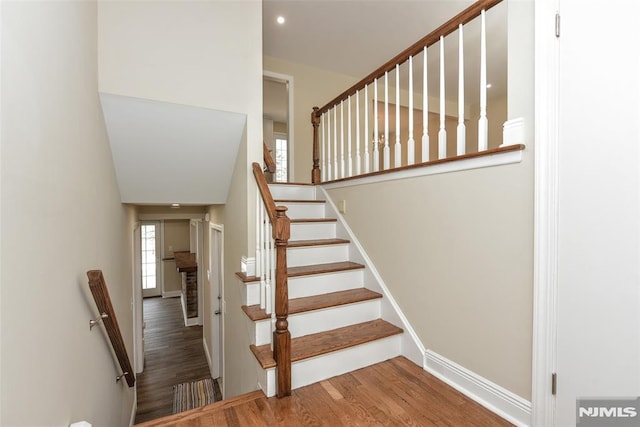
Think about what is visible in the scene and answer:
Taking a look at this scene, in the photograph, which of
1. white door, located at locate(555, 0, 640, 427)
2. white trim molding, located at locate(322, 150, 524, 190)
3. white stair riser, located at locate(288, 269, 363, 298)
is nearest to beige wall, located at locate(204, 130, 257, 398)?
white stair riser, located at locate(288, 269, 363, 298)

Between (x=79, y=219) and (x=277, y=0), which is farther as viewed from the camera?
(x=277, y=0)

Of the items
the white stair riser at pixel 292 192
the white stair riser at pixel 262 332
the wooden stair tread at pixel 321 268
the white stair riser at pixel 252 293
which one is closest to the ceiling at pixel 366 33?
the white stair riser at pixel 292 192

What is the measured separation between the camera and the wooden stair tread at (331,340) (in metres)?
1.87

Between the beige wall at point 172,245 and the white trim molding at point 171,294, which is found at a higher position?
the beige wall at point 172,245

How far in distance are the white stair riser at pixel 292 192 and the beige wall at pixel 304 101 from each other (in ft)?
3.97

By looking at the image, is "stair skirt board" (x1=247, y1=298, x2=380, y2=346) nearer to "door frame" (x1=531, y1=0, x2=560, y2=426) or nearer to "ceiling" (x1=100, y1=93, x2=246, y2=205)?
"door frame" (x1=531, y1=0, x2=560, y2=426)

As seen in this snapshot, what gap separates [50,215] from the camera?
3.72 feet

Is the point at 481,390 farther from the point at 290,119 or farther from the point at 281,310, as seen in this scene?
the point at 290,119

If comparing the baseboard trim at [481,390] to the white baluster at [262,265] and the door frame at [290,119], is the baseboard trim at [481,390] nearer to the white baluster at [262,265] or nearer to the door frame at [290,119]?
the white baluster at [262,265]

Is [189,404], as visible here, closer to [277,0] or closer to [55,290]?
[55,290]

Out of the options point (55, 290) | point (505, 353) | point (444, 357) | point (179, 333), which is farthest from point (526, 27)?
point (179, 333)

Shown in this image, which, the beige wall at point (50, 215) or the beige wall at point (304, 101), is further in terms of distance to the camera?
the beige wall at point (304, 101)

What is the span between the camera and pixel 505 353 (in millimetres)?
1563

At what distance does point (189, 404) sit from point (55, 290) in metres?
3.59
